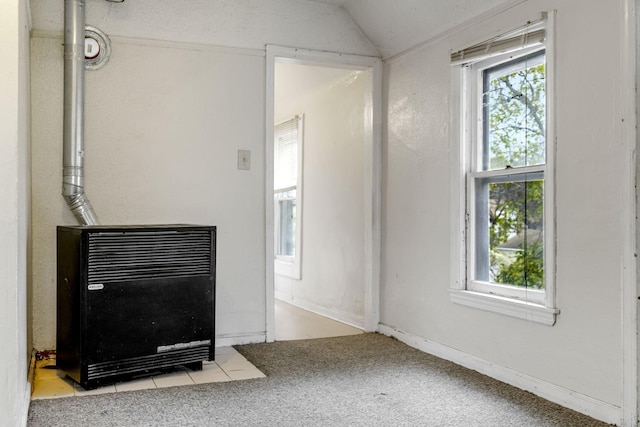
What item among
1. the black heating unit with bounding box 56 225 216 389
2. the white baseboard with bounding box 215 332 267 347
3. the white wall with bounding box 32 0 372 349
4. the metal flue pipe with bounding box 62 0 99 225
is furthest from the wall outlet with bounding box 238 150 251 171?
the white baseboard with bounding box 215 332 267 347

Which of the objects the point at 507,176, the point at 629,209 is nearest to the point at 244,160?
the point at 507,176

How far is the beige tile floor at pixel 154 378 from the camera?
2717 mm

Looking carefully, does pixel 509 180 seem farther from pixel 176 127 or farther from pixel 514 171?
pixel 176 127

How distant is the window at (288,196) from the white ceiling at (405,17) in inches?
61.5

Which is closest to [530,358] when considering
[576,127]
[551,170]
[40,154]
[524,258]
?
[524,258]

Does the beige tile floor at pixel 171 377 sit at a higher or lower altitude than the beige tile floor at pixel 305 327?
higher

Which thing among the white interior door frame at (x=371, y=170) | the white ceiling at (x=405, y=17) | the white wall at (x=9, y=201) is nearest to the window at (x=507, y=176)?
the white ceiling at (x=405, y=17)

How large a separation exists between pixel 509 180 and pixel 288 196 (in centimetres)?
305

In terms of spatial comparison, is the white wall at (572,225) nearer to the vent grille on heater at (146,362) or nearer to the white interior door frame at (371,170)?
the white interior door frame at (371,170)

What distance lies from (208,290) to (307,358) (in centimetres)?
76

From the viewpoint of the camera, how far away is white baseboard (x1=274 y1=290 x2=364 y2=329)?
14.2ft

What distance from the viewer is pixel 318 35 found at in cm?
396

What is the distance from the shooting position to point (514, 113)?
296 centimetres

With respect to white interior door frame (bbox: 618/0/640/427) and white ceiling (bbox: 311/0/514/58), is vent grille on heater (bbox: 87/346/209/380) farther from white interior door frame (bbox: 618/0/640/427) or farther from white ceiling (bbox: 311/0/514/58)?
white ceiling (bbox: 311/0/514/58)
